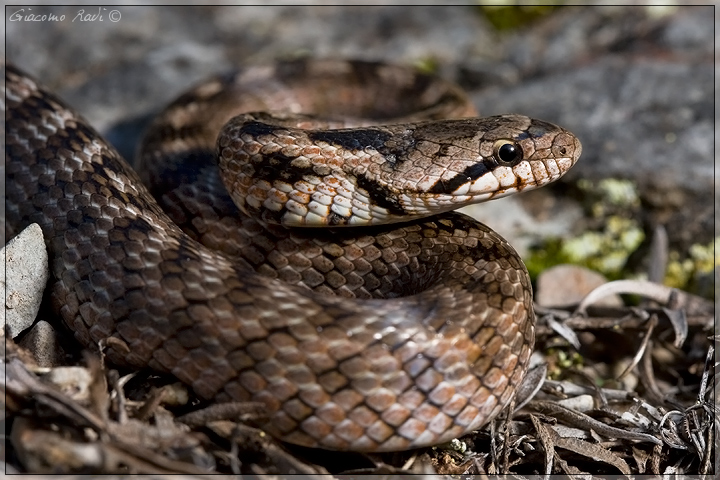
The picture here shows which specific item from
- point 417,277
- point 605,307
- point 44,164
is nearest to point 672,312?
point 605,307

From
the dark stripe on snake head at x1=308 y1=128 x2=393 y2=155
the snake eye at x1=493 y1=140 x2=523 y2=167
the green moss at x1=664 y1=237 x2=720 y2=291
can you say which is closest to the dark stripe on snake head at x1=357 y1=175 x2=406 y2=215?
the dark stripe on snake head at x1=308 y1=128 x2=393 y2=155

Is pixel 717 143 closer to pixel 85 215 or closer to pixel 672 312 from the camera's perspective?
pixel 672 312

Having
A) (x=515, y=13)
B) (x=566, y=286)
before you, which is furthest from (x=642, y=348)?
(x=515, y=13)

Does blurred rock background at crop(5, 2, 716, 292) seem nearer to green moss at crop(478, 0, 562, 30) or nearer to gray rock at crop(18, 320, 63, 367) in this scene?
green moss at crop(478, 0, 562, 30)

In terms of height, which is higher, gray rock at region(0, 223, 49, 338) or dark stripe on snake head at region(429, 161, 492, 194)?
dark stripe on snake head at region(429, 161, 492, 194)

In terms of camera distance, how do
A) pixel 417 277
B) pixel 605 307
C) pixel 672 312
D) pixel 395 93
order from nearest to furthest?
pixel 417 277
pixel 672 312
pixel 605 307
pixel 395 93

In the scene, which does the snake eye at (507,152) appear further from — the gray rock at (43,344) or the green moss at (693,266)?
the gray rock at (43,344)

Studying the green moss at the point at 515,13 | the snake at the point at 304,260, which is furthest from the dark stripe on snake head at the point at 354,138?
the green moss at the point at 515,13
